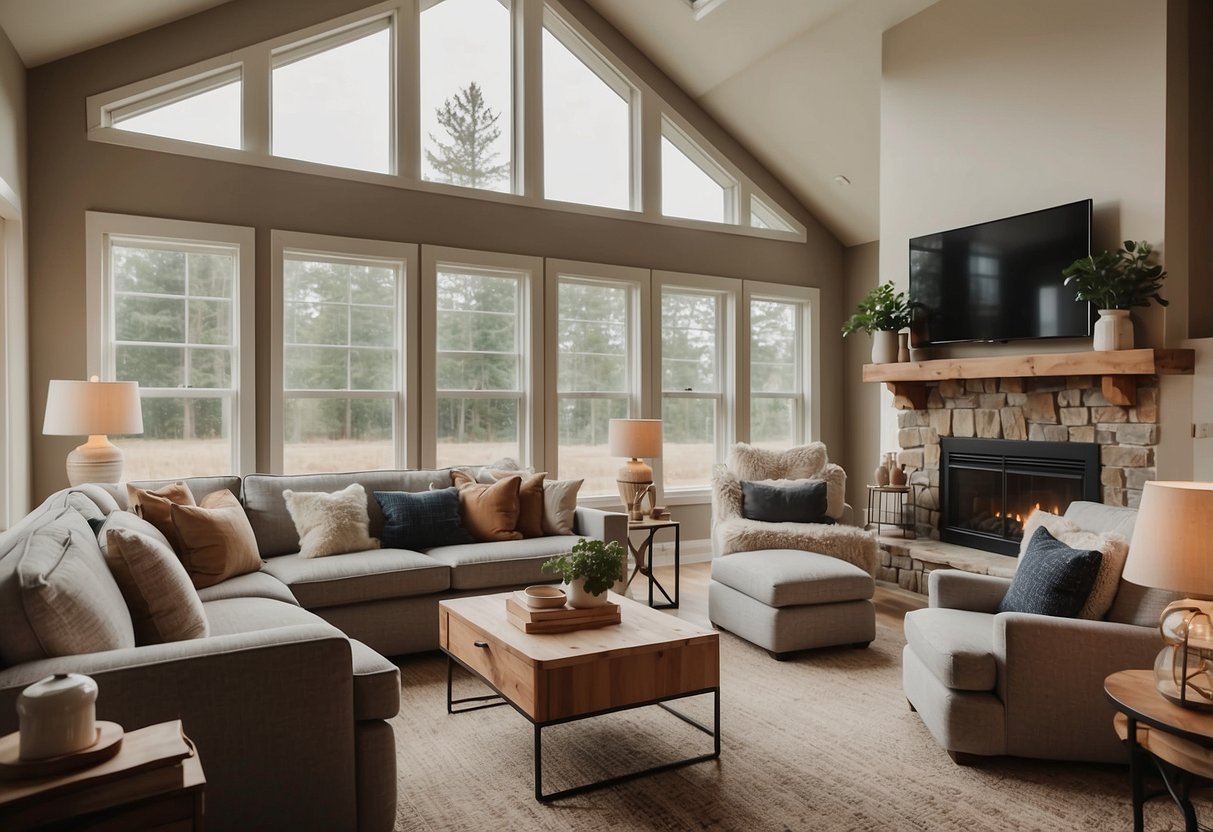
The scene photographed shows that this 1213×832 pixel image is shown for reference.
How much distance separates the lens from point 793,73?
5766mm

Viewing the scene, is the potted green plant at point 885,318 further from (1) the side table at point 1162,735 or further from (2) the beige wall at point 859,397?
(1) the side table at point 1162,735

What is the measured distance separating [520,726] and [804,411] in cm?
461

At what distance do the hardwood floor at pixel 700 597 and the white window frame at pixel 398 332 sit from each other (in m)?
1.83

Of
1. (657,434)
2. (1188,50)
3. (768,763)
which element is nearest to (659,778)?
(768,763)

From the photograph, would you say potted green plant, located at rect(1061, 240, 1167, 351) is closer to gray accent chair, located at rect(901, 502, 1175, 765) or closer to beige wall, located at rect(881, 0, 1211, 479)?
beige wall, located at rect(881, 0, 1211, 479)

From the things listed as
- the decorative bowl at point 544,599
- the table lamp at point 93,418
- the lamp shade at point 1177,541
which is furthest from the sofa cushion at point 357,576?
the lamp shade at point 1177,541

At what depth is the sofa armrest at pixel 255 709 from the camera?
1908mm

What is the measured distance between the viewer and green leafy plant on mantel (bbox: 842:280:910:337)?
17.4 ft

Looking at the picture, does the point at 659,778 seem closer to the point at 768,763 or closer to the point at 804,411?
the point at 768,763

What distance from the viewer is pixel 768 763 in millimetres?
2744

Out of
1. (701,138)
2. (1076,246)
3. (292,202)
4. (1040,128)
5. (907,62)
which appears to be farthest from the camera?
(701,138)

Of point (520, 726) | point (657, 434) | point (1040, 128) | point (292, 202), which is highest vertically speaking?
point (1040, 128)

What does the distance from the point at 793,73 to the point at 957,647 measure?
4.45 m

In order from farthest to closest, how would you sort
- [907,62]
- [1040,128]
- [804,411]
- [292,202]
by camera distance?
[804,411] → [907,62] → [292,202] → [1040,128]
